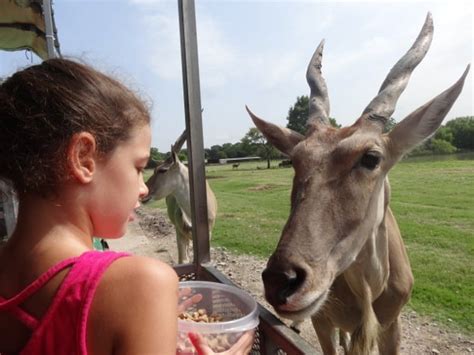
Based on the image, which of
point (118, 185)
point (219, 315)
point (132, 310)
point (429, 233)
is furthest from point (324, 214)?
point (429, 233)

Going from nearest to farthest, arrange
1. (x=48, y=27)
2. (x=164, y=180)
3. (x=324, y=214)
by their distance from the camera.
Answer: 1. (x=324, y=214)
2. (x=48, y=27)
3. (x=164, y=180)

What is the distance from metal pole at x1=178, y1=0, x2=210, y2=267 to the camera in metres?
2.17

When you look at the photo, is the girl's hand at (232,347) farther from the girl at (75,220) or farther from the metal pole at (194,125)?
the metal pole at (194,125)

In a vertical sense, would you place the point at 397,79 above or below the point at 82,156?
above

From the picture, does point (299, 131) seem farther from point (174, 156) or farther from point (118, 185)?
point (118, 185)

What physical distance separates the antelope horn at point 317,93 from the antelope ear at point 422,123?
19.8 inches

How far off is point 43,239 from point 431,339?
4488 mm

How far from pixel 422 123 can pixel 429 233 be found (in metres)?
7.02

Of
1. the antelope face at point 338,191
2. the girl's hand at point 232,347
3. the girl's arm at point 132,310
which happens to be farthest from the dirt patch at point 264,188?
the girl's arm at point 132,310

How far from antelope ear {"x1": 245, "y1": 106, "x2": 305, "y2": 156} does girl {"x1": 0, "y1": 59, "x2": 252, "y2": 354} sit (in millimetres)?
1802

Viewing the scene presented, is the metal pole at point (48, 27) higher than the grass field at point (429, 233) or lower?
higher

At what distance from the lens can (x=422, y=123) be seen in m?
2.32

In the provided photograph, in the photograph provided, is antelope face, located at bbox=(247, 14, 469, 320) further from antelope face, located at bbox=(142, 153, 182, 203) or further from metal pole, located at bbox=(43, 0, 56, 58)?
antelope face, located at bbox=(142, 153, 182, 203)

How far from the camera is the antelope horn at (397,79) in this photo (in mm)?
2502
